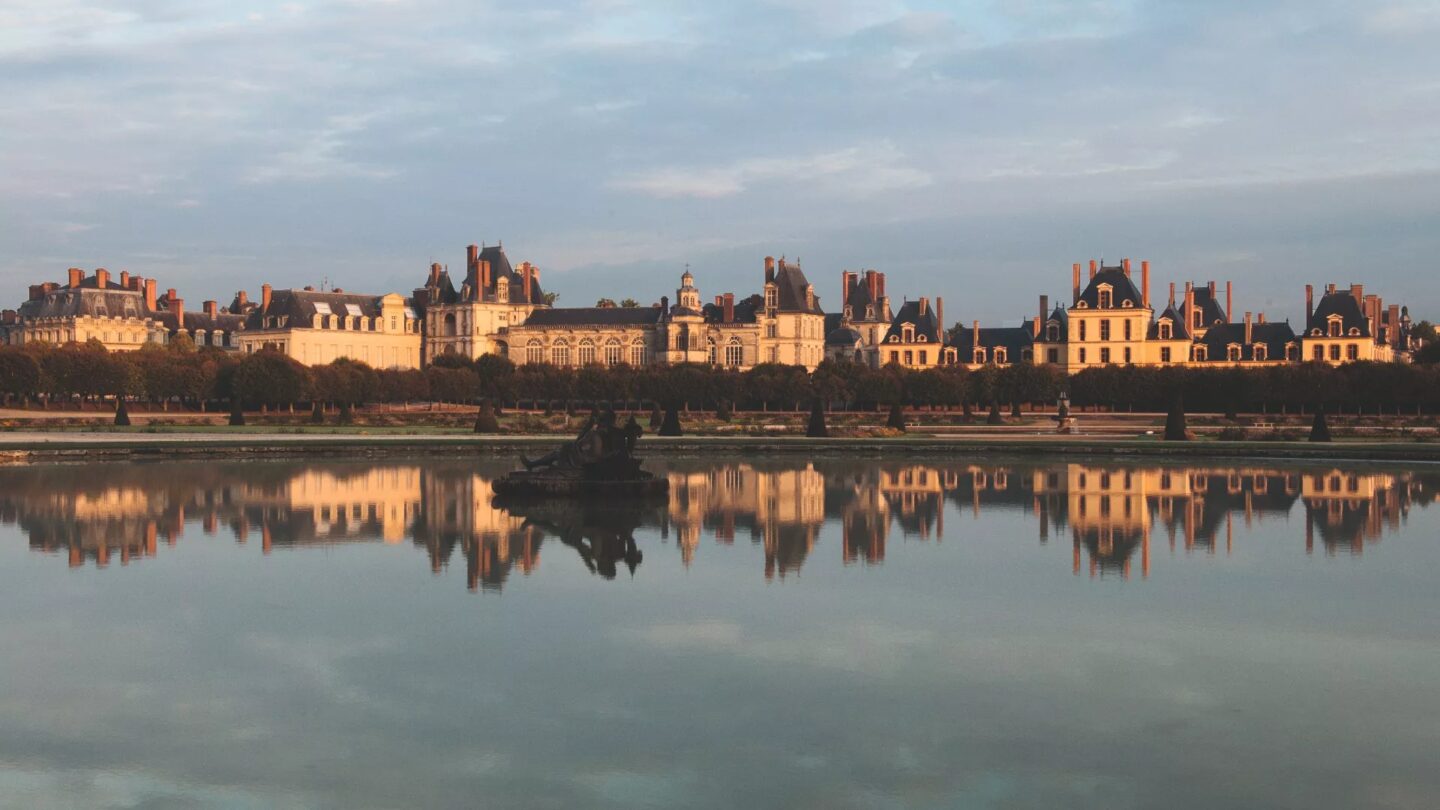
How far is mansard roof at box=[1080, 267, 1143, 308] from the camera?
7075cm

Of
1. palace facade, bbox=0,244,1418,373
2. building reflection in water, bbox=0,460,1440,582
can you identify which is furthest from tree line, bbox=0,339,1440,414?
building reflection in water, bbox=0,460,1440,582

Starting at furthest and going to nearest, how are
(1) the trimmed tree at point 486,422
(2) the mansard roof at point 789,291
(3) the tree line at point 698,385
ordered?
(2) the mansard roof at point 789,291, (3) the tree line at point 698,385, (1) the trimmed tree at point 486,422

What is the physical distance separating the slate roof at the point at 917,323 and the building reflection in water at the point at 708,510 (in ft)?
171

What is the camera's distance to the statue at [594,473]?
1712 cm

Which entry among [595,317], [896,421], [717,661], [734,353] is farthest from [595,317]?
[717,661]

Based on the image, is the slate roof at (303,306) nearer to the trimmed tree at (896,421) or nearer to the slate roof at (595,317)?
the slate roof at (595,317)

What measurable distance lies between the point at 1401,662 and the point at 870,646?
117 inches

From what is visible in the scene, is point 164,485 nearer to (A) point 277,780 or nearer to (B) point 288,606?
(B) point 288,606

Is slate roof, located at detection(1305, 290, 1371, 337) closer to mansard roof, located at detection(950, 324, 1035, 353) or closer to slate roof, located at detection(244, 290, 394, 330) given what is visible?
mansard roof, located at detection(950, 324, 1035, 353)

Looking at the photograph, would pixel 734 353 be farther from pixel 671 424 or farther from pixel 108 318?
pixel 671 424

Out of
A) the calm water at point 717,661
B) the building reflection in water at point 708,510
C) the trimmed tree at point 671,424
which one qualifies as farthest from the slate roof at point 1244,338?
the calm water at point 717,661

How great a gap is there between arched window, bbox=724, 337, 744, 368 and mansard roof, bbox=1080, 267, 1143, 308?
62.2 feet

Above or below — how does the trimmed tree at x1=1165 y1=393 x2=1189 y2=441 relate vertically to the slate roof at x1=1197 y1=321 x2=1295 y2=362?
below

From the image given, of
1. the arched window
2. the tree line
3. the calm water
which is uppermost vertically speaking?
the arched window
